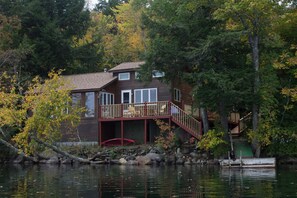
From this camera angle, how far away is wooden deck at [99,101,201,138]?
107 feet

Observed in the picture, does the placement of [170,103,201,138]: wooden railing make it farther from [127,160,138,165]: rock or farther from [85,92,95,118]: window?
[85,92,95,118]: window

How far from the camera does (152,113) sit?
34250 mm

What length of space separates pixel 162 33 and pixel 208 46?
4159 mm

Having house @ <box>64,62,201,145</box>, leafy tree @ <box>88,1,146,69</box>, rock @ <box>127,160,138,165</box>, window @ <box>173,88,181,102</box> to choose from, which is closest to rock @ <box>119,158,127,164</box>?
rock @ <box>127,160,138,165</box>

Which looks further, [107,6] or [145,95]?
[107,6]

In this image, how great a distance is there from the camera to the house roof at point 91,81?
121ft

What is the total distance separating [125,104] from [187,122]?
531cm

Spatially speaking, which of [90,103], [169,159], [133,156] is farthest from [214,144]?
[90,103]

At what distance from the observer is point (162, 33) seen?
31031mm

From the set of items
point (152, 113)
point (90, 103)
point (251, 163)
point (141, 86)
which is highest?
point (141, 86)

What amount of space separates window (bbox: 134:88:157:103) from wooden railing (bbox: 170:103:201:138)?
3209 mm

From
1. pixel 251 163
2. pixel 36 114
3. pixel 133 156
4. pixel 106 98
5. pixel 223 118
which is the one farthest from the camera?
pixel 106 98

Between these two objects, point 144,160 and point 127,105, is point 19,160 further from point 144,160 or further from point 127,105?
point 144,160

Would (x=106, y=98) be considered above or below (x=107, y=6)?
below
